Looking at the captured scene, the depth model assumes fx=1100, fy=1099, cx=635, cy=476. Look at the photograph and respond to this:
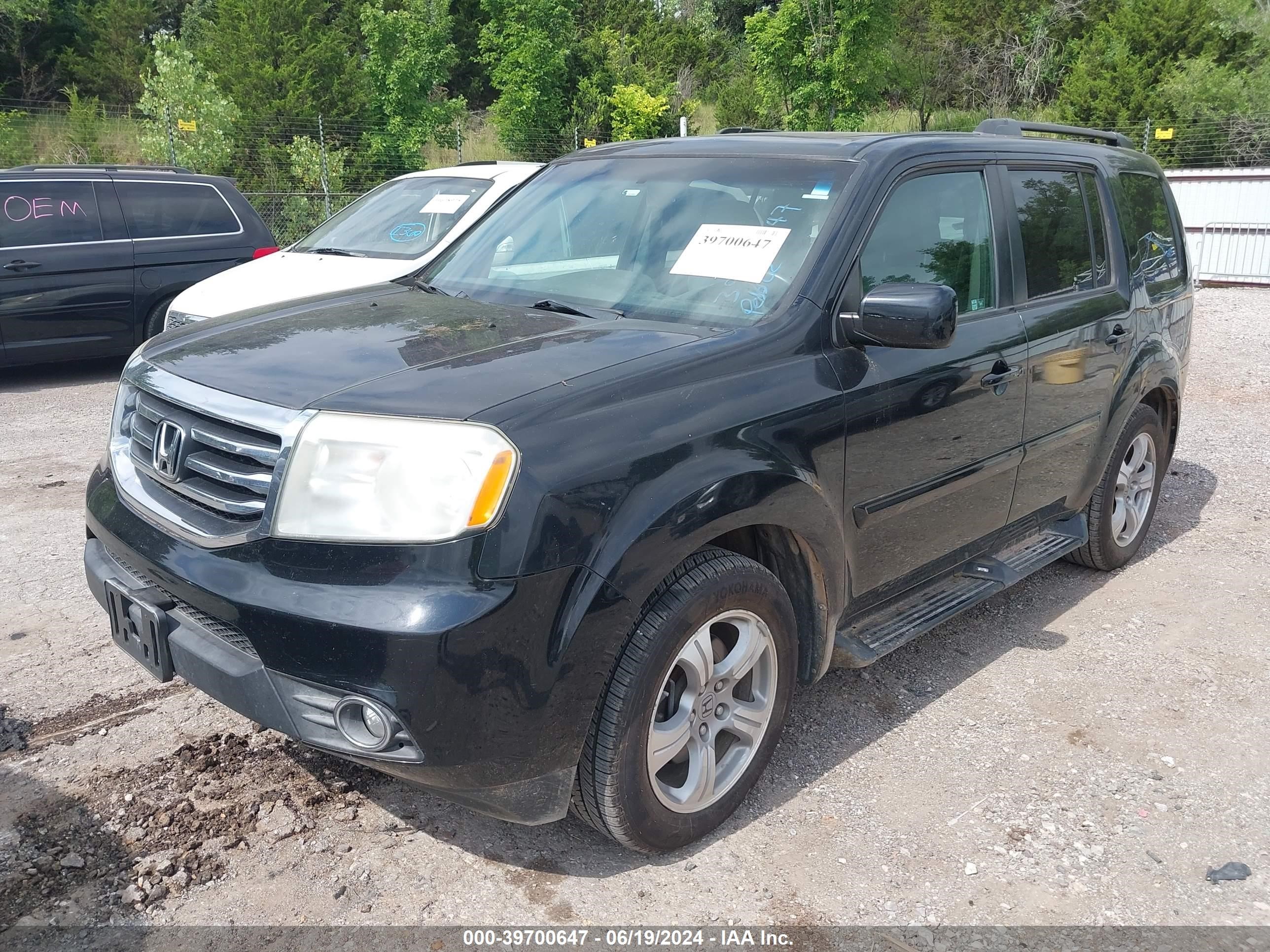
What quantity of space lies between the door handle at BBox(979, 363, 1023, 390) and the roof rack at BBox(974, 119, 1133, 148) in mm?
1279

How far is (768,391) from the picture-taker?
307 cm

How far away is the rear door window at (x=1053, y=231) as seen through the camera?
4.23 metres

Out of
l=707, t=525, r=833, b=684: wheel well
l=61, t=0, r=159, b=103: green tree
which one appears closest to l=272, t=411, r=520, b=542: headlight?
l=707, t=525, r=833, b=684: wheel well

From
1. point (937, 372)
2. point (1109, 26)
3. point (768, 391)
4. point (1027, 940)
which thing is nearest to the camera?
point (1027, 940)

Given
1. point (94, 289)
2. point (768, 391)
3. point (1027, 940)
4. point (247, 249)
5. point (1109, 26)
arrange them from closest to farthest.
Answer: point (1027, 940) → point (768, 391) → point (94, 289) → point (247, 249) → point (1109, 26)

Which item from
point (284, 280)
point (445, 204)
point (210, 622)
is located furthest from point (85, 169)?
point (210, 622)

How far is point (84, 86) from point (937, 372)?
38.0 m

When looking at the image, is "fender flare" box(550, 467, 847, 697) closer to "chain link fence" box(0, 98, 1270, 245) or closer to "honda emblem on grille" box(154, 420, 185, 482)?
"honda emblem on grille" box(154, 420, 185, 482)

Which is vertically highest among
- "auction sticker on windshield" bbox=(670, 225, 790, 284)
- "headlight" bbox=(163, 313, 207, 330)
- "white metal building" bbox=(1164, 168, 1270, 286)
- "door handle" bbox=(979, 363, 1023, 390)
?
"auction sticker on windshield" bbox=(670, 225, 790, 284)

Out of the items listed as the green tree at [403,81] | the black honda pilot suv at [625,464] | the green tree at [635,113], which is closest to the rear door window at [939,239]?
the black honda pilot suv at [625,464]

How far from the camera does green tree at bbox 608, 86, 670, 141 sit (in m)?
32.4

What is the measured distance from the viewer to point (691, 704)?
296 centimetres

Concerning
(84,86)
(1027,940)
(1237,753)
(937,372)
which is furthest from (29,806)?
(84,86)

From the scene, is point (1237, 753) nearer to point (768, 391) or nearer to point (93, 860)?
point (768, 391)
